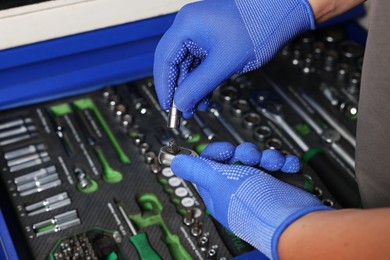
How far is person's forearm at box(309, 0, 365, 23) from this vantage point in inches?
41.4

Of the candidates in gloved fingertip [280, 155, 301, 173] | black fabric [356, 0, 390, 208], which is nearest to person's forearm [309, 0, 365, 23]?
black fabric [356, 0, 390, 208]

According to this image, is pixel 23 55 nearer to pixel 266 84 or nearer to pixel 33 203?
pixel 33 203

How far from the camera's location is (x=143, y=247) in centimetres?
106

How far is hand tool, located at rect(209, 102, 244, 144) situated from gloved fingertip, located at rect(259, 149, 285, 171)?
31cm

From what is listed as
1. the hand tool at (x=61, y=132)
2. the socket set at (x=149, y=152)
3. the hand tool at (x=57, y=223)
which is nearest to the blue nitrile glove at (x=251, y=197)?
the socket set at (x=149, y=152)

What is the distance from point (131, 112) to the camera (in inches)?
53.0

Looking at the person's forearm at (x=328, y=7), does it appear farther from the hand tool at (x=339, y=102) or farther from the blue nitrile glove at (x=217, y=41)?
the hand tool at (x=339, y=102)

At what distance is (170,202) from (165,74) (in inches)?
10.5

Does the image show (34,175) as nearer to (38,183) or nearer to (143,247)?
(38,183)

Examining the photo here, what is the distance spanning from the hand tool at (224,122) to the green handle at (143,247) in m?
0.32

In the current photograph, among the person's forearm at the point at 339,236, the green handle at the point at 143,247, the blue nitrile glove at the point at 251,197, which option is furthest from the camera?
the green handle at the point at 143,247

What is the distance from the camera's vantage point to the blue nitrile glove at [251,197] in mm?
802

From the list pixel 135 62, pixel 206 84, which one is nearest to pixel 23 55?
pixel 135 62

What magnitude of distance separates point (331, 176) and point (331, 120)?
7.4 inches
